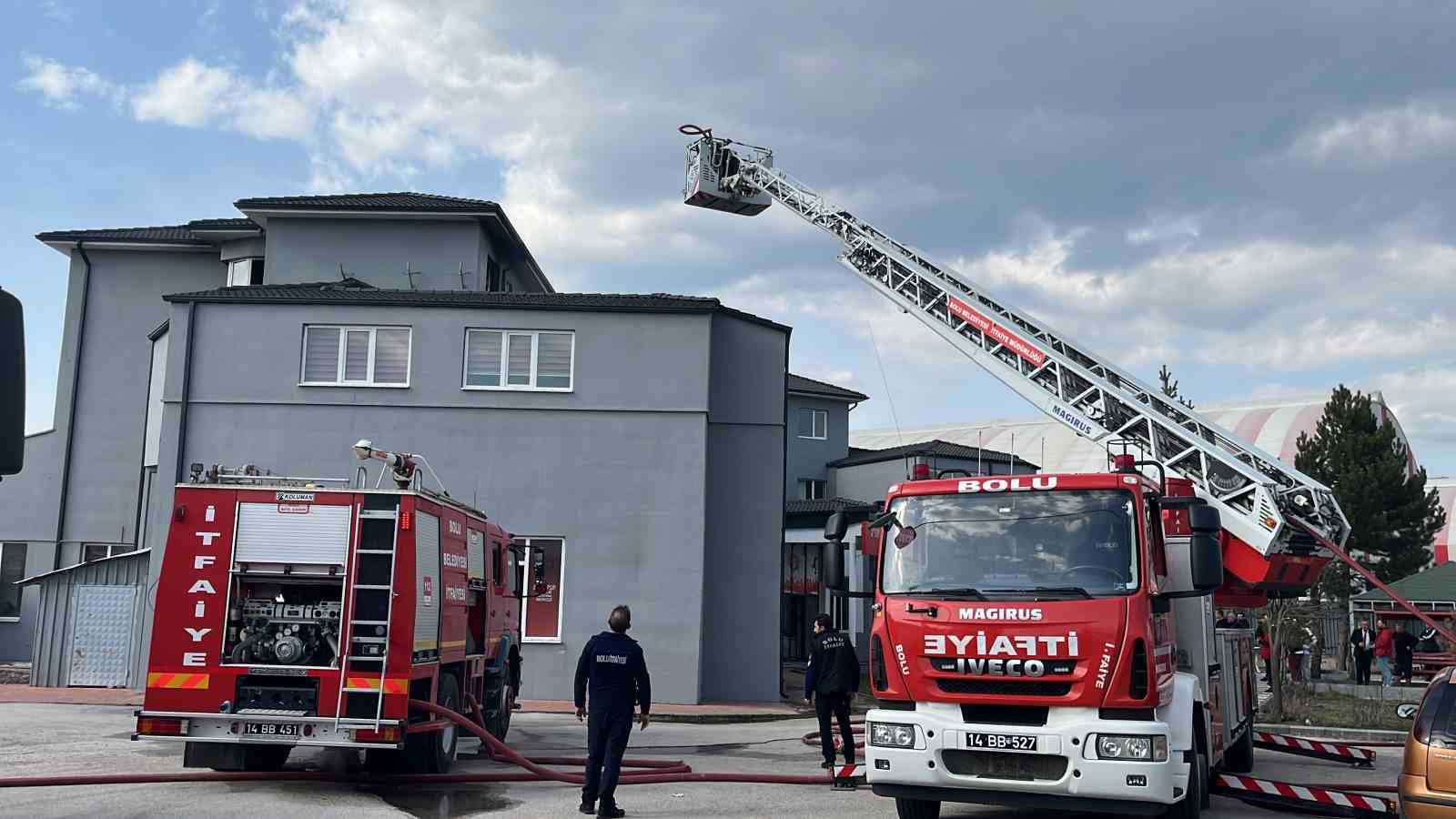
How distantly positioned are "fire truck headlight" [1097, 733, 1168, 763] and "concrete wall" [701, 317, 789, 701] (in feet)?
43.3

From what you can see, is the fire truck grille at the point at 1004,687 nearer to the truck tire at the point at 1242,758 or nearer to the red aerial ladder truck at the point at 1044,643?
the red aerial ladder truck at the point at 1044,643

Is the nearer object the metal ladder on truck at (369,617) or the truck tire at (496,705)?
the metal ladder on truck at (369,617)

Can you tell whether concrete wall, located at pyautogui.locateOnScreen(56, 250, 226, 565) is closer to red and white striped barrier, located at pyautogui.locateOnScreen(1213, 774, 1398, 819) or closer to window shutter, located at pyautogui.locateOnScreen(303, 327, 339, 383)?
window shutter, located at pyautogui.locateOnScreen(303, 327, 339, 383)

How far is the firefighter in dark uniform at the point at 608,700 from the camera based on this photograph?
32.1 ft

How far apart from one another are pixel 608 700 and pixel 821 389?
111 feet

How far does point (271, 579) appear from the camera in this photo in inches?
446

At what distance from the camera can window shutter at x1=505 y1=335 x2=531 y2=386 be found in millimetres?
21734

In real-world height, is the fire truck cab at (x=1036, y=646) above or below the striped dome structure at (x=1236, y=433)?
below

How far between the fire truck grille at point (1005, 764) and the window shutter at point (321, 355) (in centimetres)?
1573

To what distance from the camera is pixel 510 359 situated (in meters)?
21.8

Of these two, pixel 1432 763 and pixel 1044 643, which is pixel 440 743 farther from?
pixel 1432 763

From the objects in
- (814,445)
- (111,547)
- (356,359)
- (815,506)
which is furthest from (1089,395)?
(814,445)

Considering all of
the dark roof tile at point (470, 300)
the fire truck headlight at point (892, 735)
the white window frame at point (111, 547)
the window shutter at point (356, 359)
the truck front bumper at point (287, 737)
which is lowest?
the truck front bumper at point (287, 737)

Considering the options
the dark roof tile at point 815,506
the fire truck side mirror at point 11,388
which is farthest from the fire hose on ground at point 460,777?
the dark roof tile at point 815,506
